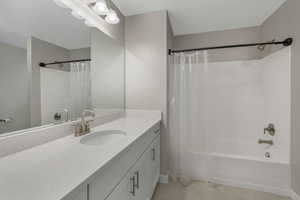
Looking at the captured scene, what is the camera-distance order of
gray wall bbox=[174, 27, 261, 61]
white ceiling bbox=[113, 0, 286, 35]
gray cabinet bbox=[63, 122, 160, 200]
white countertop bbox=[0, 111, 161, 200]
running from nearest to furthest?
white countertop bbox=[0, 111, 161, 200], gray cabinet bbox=[63, 122, 160, 200], white ceiling bbox=[113, 0, 286, 35], gray wall bbox=[174, 27, 261, 61]

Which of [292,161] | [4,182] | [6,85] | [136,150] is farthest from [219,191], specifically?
[6,85]

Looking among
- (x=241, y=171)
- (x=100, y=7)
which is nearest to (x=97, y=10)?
(x=100, y=7)

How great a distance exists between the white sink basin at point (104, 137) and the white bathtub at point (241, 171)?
1.12 meters

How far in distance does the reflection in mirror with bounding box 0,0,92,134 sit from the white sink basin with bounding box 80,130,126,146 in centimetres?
24

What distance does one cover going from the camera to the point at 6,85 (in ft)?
2.55

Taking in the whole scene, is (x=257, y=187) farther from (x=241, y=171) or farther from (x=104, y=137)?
(x=104, y=137)

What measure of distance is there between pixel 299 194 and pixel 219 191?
76 centimetres

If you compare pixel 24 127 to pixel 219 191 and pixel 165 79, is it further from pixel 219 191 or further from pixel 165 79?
pixel 219 191

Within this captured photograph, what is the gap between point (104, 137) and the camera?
1275 millimetres

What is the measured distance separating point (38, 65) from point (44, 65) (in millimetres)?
36

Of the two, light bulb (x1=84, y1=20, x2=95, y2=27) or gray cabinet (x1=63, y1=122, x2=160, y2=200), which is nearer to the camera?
gray cabinet (x1=63, y1=122, x2=160, y2=200)

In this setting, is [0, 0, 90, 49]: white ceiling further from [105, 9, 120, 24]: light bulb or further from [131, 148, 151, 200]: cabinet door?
[131, 148, 151, 200]: cabinet door

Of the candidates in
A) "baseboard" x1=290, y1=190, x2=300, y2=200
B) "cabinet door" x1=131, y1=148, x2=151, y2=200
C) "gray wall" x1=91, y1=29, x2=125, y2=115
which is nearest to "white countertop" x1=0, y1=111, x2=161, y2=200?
"cabinet door" x1=131, y1=148, x2=151, y2=200

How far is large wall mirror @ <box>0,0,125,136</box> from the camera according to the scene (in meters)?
0.79
